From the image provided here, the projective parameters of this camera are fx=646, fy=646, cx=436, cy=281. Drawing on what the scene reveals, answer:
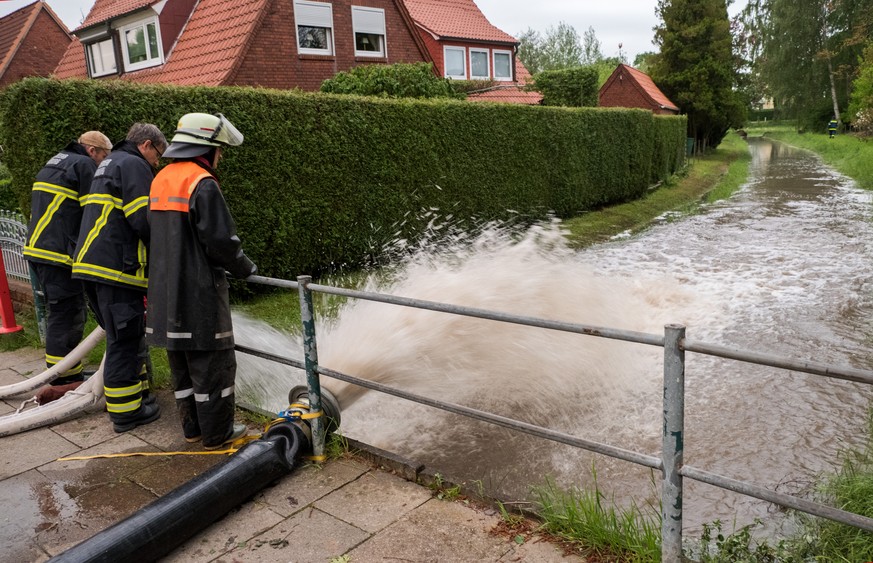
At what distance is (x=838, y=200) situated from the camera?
20672mm

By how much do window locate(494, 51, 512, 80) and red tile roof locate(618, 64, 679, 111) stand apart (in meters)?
14.5

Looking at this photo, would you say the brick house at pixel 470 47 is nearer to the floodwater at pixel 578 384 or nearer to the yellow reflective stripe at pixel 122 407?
the floodwater at pixel 578 384

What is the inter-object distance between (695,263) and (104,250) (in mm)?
10717

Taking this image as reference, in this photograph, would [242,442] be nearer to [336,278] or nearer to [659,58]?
[336,278]

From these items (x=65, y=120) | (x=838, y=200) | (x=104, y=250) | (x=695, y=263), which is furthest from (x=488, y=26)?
(x=104, y=250)

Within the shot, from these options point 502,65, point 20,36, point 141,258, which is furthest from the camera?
point 20,36

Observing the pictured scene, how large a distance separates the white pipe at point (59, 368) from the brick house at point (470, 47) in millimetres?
24081

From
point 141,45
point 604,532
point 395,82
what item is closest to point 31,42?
point 141,45

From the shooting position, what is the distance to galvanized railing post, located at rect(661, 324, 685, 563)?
2.52 metres

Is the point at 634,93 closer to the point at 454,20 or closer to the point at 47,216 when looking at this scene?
the point at 454,20

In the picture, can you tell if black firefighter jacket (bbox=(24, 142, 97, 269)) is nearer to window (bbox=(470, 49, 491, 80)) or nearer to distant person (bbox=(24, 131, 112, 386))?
distant person (bbox=(24, 131, 112, 386))

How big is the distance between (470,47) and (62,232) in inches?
1057

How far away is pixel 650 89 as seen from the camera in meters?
43.6

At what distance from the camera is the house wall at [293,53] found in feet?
59.7
